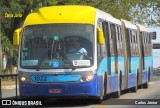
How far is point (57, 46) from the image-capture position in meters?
17.5

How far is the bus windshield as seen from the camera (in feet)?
56.7

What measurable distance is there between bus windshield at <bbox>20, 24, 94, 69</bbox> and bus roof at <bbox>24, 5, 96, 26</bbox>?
0.18 m

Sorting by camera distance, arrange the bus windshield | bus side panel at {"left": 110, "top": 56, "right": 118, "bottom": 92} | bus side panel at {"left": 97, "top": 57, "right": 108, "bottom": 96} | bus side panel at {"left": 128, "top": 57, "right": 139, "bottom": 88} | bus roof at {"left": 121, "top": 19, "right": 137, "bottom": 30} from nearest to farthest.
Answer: the bus windshield
bus side panel at {"left": 97, "top": 57, "right": 108, "bottom": 96}
bus side panel at {"left": 110, "top": 56, "right": 118, "bottom": 92}
bus roof at {"left": 121, "top": 19, "right": 137, "bottom": 30}
bus side panel at {"left": 128, "top": 57, "right": 139, "bottom": 88}

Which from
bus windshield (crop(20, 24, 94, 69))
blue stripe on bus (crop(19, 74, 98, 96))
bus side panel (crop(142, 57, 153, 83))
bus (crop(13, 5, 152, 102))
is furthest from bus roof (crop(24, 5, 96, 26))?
bus side panel (crop(142, 57, 153, 83))

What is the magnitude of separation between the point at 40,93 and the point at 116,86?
4.97 meters

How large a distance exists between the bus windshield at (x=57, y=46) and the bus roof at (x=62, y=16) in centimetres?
18

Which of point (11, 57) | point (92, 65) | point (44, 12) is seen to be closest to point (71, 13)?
point (44, 12)

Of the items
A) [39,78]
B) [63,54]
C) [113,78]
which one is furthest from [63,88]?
[113,78]

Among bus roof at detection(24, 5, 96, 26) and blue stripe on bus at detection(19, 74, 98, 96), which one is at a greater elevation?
bus roof at detection(24, 5, 96, 26)

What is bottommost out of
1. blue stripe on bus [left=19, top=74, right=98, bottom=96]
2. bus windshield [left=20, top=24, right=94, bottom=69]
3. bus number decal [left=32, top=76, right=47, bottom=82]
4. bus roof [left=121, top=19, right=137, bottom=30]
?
blue stripe on bus [left=19, top=74, right=98, bottom=96]

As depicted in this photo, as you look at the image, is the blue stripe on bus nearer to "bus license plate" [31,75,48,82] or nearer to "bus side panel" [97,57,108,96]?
"bus license plate" [31,75,48,82]

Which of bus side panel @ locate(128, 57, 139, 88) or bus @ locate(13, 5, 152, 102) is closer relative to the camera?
bus @ locate(13, 5, 152, 102)

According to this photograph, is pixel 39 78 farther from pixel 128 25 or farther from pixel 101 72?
pixel 128 25

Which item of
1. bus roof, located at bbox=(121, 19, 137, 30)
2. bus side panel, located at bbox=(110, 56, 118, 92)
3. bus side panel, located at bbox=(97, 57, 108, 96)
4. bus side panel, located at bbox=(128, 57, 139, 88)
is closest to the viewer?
bus side panel, located at bbox=(97, 57, 108, 96)
